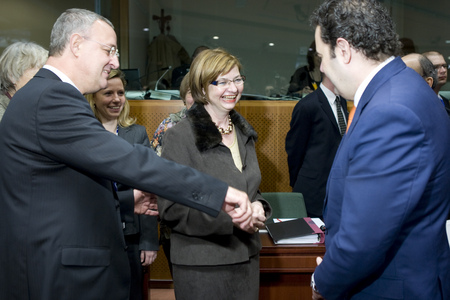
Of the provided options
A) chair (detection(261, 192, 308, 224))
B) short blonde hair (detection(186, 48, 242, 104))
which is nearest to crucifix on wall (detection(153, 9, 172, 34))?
chair (detection(261, 192, 308, 224))

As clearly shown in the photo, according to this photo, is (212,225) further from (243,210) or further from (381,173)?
(381,173)

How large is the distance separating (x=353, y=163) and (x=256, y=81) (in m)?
4.16

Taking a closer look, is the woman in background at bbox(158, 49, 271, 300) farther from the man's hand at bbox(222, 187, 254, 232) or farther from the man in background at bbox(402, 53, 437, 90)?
the man in background at bbox(402, 53, 437, 90)

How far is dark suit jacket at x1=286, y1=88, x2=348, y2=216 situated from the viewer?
11.2 ft

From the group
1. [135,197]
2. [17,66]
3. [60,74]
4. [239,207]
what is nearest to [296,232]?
[239,207]

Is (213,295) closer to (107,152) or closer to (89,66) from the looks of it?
(107,152)

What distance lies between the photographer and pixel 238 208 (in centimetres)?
176

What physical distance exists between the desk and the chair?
0.69 metres

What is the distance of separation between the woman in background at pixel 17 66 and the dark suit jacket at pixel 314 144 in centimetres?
193

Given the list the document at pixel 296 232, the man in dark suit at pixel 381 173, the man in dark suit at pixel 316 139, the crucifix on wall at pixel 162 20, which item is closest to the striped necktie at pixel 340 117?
the man in dark suit at pixel 316 139

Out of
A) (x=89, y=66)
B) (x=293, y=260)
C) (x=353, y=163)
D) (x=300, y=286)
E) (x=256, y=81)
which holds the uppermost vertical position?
(x=89, y=66)

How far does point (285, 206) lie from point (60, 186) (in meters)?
1.96

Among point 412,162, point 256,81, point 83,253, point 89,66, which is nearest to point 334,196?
point 412,162

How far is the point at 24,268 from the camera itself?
1.46 meters
